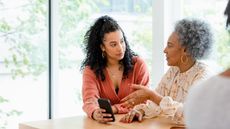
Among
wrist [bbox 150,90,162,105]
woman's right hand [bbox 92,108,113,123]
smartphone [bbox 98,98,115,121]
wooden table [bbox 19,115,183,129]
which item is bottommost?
wooden table [bbox 19,115,183,129]

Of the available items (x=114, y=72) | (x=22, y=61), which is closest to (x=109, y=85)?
(x=114, y=72)

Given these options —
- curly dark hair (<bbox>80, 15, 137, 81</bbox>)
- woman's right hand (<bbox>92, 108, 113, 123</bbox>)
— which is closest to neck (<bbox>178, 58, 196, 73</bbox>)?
curly dark hair (<bbox>80, 15, 137, 81</bbox>)

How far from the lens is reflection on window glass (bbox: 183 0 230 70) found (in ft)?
7.71

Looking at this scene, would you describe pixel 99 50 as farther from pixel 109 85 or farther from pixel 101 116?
pixel 101 116

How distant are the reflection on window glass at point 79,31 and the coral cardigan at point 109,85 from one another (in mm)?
467

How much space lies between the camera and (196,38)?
2.09 m

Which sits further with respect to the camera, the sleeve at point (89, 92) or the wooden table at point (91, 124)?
the sleeve at point (89, 92)

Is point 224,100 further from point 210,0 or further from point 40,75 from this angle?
point 40,75

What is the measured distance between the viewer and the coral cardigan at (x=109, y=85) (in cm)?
227

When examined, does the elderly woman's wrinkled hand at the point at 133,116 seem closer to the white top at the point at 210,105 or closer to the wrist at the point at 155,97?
the wrist at the point at 155,97

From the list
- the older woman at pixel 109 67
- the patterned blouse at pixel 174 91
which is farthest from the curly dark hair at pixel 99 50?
the patterned blouse at pixel 174 91

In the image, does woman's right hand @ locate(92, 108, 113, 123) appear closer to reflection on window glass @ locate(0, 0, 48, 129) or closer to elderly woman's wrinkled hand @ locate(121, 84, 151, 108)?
elderly woman's wrinkled hand @ locate(121, 84, 151, 108)

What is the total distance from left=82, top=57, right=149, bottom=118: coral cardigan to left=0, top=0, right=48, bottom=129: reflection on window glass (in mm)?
1228

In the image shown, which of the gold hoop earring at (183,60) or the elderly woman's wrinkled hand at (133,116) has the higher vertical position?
the gold hoop earring at (183,60)
